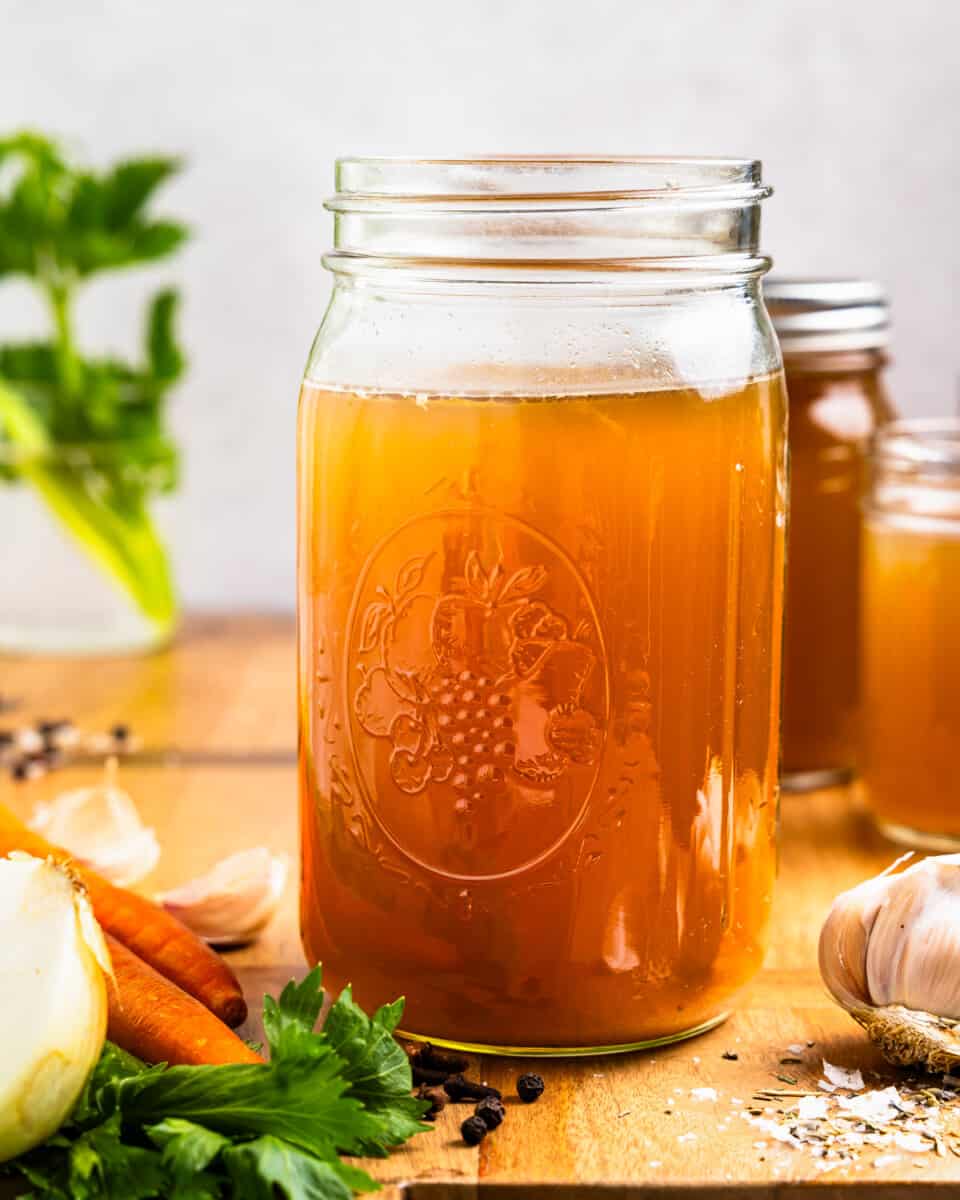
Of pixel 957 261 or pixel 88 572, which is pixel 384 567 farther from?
pixel 957 261

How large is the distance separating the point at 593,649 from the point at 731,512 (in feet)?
0.42

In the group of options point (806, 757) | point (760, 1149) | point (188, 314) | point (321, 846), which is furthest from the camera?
point (188, 314)

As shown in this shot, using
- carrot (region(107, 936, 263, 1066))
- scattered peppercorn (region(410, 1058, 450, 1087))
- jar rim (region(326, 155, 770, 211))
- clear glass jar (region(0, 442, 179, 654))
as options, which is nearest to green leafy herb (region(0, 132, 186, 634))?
clear glass jar (region(0, 442, 179, 654))

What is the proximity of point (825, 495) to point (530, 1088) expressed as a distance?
2.59 feet

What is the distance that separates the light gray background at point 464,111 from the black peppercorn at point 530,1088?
1.49 meters

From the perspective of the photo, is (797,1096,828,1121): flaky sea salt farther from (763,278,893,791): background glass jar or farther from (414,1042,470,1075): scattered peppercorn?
(763,278,893,791): background glass jar

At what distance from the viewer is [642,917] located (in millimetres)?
1065

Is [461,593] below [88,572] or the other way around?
the other way around

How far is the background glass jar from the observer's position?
1601 millimetres

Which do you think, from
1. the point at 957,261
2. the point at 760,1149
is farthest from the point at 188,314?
the point at 760,1149

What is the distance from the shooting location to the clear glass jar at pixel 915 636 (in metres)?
1.50

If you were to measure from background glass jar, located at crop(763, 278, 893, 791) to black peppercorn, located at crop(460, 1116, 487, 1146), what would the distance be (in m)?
0.72

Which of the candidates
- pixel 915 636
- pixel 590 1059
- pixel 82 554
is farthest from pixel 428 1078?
pixel 82 554

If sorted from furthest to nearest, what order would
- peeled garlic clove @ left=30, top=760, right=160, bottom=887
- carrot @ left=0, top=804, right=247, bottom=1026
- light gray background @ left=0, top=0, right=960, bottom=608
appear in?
1. light gray background @ left=0, top=0, right=960, bottom=608
2. peeled garlic clove @ left=30, top=760, right=160, bottom=887
3. carrot @ left=0, top=804, right=247, bottom=1026
